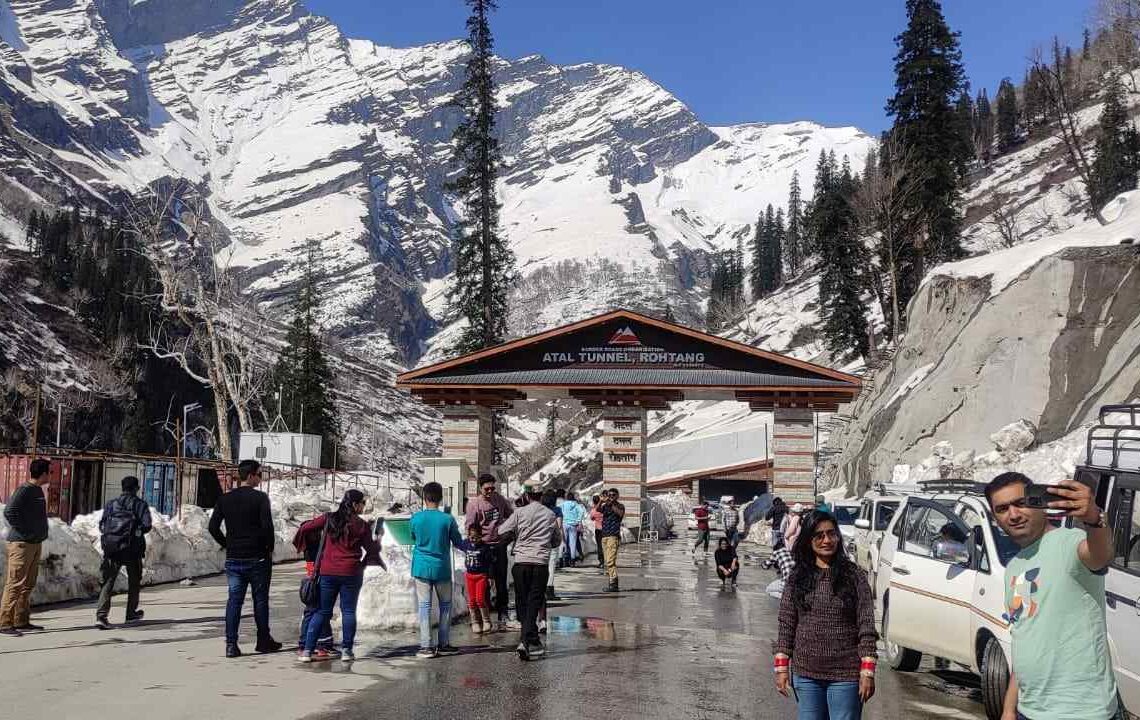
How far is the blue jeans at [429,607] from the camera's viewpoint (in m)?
11.1

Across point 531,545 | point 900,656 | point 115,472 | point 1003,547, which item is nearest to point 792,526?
point 900,656

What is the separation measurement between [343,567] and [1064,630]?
7443 millimetres

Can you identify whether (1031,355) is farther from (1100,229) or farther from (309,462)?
(309,462)

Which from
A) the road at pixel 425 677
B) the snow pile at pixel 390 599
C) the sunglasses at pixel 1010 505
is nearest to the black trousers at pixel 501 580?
the road at pixel 425 677

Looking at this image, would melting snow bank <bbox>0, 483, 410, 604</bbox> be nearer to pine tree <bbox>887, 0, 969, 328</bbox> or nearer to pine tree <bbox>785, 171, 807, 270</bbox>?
pine tree <bbox>887, 0, 969, 328</bbox>

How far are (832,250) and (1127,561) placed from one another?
58.5m

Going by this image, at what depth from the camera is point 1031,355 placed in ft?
97.5

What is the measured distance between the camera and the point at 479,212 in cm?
5291

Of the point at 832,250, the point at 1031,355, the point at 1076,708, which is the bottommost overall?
the point at 1076,708

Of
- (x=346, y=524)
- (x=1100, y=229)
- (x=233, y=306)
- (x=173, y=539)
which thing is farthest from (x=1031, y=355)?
(x=233, y=306)

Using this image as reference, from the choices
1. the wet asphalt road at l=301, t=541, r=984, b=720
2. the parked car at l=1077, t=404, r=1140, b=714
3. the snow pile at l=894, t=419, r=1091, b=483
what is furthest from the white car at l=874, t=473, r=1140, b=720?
the snow pile at l=894, t=419, r=1091, b=483

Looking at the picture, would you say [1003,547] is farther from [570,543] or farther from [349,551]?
[570,543]

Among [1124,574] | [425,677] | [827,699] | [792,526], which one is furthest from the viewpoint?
[792,526]

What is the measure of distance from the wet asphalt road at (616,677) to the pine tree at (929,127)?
41.0 metres
